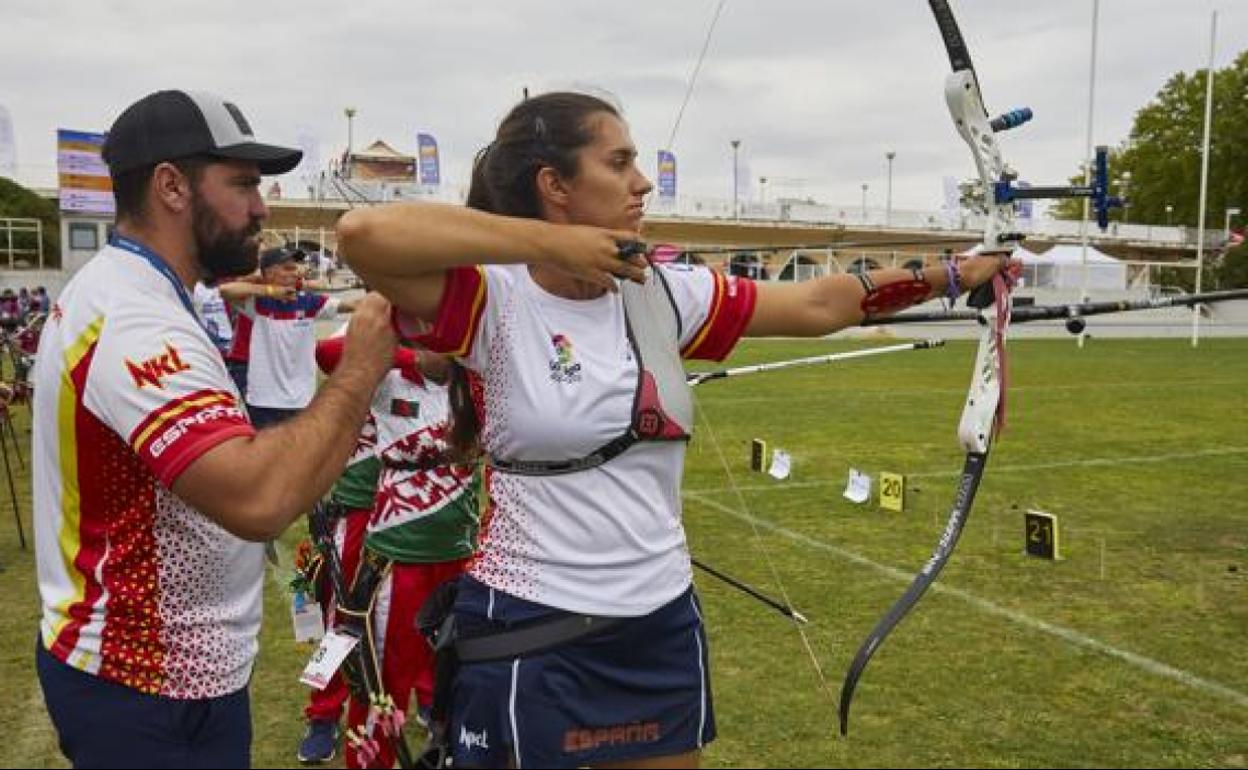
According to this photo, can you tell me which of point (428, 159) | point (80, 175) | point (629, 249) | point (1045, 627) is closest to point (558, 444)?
point (629, 249)

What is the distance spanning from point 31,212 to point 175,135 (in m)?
66.0

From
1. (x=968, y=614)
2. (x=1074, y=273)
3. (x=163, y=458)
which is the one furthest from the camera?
(x=1074, y=273)

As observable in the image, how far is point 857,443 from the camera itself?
12.8 meters

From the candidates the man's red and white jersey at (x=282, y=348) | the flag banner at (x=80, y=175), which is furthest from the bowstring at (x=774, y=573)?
the flag banner at (x=80, y=175)

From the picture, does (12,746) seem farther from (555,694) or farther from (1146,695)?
(1146,695)

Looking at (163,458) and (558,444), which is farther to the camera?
(558,444)

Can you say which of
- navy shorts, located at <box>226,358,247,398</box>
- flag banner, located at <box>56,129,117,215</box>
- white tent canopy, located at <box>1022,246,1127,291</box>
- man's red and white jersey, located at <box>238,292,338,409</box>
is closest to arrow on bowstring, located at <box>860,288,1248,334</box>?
man's red and white jersey, located at <box>238,292,338,409</box>

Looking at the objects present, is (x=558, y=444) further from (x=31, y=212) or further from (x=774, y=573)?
(x=31, y=212)

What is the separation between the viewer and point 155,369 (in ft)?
6.63

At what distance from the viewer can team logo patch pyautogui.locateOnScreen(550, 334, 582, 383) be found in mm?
2389

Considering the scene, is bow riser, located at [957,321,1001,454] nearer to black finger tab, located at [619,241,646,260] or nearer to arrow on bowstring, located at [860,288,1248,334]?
arrow on bowstring, located at [860,288,1248,334]

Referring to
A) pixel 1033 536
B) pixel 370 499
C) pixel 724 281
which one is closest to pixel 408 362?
pixel 370 499

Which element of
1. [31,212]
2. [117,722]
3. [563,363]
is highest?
[31,212]

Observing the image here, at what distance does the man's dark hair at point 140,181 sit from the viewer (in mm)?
2244
